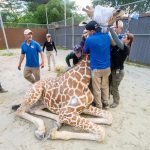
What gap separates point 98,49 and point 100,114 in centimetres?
111

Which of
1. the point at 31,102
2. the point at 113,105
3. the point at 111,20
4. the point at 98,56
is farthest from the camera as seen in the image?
the point at 113,105

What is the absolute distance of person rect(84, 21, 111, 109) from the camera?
368 cm

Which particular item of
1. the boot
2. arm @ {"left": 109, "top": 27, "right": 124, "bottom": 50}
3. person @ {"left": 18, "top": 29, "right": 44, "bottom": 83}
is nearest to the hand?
arm @ {"left": 109, "top": 27, "right": 124, "bottom": 50}

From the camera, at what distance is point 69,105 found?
3635 mm

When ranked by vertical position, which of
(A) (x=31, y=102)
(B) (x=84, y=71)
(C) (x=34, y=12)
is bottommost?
(C) (x=34, y=12)

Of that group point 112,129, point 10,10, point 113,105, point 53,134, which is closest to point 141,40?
point 113,105

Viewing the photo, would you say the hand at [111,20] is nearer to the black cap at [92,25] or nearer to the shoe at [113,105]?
the black cap at [92,25]

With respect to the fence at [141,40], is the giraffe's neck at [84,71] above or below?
above

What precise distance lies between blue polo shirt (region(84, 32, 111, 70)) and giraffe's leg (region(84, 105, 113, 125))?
2.42 feet

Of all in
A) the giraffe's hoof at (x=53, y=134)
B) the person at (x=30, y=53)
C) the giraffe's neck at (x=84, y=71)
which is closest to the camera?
the giraffe's hoof at (x=53, y=134)

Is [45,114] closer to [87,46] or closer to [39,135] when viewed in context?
[39,135]

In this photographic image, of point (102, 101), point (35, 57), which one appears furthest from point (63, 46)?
point (102, 101)

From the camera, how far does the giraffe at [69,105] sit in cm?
341

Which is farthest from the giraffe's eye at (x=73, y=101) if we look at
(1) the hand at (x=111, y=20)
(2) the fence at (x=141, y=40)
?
(2) the fence at (x=141, y=40)
